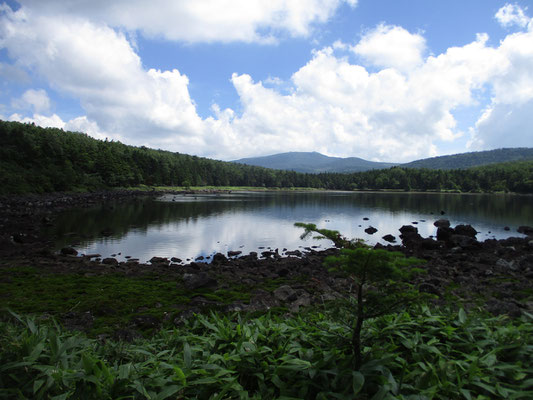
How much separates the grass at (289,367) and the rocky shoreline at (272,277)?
156 cm

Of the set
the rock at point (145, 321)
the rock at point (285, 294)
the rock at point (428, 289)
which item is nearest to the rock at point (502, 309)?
the rock at point (428, 289)

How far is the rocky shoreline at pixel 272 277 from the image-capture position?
402 inches

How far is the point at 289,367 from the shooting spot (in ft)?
11.9

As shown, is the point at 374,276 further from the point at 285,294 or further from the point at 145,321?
the point at 285,294

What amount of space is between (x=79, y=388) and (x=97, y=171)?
12566 centimetres

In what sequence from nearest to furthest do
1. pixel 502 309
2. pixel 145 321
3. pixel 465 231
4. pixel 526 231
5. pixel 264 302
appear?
pixel 502 309, pixel 145 321, pixel 264 302, pixel 465 231, pixel 526 231

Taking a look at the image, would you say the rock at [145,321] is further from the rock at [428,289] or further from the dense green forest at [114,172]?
the dense green forest at [114,172]

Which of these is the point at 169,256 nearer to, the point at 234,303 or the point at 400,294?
the point at 234,303

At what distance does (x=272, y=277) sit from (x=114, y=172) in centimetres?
11513

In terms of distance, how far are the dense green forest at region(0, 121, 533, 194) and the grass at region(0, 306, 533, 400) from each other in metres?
77.7

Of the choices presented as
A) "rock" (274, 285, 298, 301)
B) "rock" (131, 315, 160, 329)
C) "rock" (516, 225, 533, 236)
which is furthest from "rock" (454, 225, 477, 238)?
"rock" (131, 315, 160, 329)

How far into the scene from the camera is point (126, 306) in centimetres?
1118

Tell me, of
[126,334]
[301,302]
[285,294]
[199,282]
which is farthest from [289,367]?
[199,282]

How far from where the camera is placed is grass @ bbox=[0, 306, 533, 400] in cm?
315
